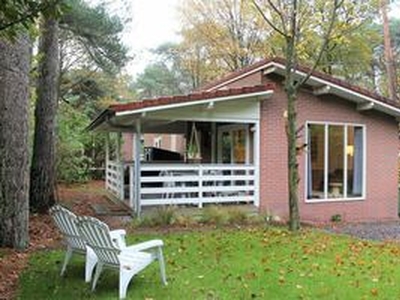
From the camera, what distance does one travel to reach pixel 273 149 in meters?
14.6

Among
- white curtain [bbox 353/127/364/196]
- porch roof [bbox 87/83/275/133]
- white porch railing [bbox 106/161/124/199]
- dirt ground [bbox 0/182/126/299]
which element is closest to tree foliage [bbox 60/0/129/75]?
white porch railing [bbox 106/161/124/199]

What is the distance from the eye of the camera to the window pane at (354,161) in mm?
15844

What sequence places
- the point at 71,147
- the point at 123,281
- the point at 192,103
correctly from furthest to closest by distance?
the point at 71,147
the point at 192,103
the point at 123,281

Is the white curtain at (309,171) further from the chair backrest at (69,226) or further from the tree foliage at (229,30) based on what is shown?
the tree foliage at (229,30)

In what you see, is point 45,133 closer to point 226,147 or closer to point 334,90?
point 226,147

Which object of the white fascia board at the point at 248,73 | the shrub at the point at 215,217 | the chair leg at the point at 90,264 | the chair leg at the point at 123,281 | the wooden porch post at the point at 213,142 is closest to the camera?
the chair leg at the point at 123,281

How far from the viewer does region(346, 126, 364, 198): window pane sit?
15844 millimetres

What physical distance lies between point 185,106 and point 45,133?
3.74m

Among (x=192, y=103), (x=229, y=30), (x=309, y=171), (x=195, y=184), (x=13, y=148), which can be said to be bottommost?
(x=195, y=184)

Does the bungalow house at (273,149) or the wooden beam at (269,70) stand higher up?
the wooden beam at (269,70)

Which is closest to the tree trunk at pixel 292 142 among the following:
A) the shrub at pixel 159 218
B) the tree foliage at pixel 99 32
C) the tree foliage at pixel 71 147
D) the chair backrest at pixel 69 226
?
the shrub at pixel 159 218

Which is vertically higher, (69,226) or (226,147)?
(226,147)

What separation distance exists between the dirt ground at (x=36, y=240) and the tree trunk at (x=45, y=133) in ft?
2.03

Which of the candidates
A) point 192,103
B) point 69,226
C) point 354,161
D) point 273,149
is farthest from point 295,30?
point 69,226
